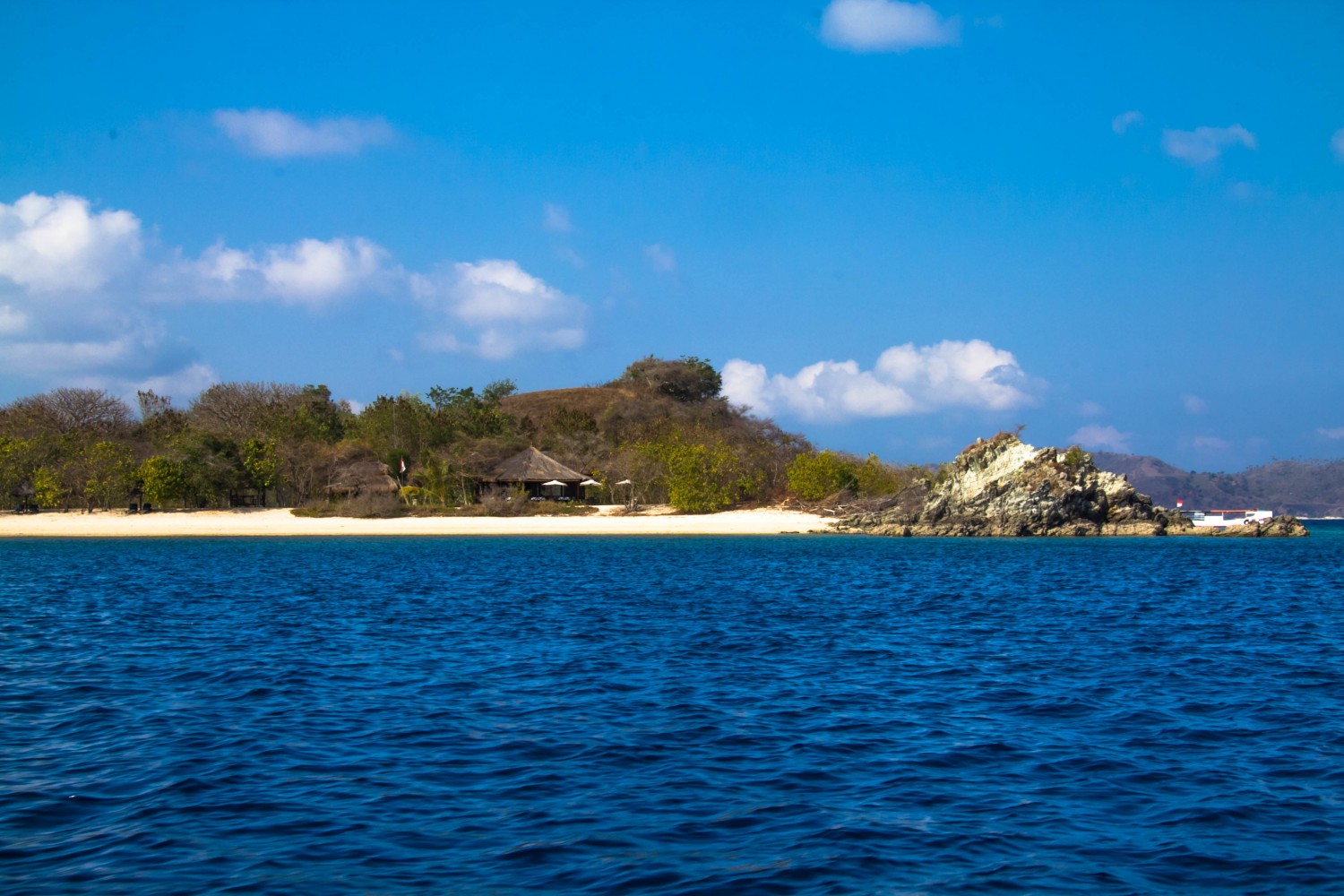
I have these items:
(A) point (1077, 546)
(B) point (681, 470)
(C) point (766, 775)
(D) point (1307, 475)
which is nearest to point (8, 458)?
(B) point (681, 470)

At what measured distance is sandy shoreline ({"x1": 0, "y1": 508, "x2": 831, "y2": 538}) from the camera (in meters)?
48.8

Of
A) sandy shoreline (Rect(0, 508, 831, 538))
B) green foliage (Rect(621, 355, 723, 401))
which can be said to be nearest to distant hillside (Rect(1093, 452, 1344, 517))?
green foliage (Rect(621, 355, 723, 401))

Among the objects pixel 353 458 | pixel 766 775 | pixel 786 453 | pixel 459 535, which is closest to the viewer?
pixel 766 775

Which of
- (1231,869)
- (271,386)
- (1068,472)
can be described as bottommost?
(1231,869)

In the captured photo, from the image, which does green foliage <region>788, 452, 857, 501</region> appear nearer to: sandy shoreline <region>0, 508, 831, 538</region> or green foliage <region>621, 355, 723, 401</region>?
sandy shoreline <region>0, 508, 831, 538</region>

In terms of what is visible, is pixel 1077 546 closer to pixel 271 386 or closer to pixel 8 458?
pixel 8 458

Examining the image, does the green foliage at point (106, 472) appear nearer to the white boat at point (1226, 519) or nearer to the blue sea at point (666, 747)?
the blue sea at point (666, 747)

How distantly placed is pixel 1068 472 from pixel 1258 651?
120 ft

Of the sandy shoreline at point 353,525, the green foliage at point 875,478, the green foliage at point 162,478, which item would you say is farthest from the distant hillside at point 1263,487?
the green foliage at point 162,478

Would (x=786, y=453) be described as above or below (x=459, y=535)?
above

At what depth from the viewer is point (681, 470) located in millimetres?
56094

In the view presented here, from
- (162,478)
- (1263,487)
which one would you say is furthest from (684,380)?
(1263,487)

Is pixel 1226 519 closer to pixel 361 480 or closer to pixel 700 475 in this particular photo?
pixel 700 475

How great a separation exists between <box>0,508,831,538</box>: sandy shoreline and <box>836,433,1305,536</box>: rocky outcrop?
176 inches
